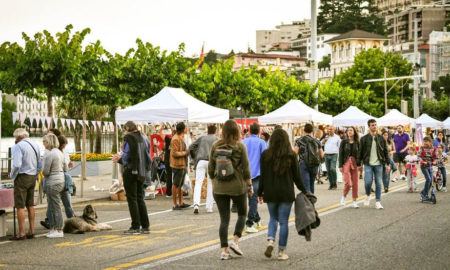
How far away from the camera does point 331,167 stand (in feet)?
78.6

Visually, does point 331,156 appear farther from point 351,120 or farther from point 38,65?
point 351,120

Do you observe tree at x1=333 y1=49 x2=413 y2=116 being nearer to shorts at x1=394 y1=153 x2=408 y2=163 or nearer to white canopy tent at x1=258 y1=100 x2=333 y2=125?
white canopy tent at x1=258 y1=100 x2=333 y2=125

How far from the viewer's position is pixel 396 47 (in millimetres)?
177750

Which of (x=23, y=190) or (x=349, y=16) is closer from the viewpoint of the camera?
(x=23, y=190)

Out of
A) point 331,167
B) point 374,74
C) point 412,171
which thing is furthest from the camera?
point 374,74

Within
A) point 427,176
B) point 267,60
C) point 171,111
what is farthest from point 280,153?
point 267,60

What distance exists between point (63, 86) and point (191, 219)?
9.26 meters

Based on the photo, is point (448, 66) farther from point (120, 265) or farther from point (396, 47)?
point (120, 265)

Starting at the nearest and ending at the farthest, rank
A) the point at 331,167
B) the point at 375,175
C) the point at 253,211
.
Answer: the point at 253,211 → the point at 375,175 → the point at 331,167

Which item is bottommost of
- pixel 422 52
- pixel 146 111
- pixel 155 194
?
pixel 155 194

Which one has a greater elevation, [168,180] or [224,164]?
[224,164]

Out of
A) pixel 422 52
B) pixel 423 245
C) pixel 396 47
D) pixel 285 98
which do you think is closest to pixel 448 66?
pixel 422 52

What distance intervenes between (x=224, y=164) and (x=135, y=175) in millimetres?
3157

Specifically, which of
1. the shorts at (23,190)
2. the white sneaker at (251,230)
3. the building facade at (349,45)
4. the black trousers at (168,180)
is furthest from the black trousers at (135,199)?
the building facade at (349,45)
